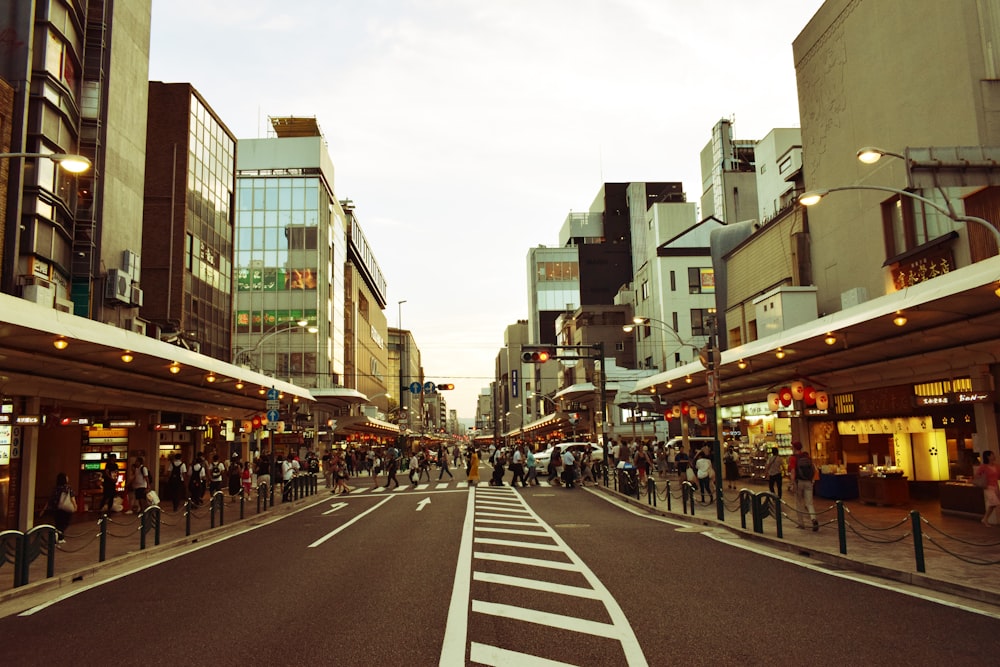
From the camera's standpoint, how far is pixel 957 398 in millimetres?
18562

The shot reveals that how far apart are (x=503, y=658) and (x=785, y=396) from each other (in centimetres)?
2132

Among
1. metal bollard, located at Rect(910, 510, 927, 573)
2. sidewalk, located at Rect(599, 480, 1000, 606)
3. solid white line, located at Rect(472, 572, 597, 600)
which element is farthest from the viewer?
metal bollard, located at Rect(910, 510, 927, 573)

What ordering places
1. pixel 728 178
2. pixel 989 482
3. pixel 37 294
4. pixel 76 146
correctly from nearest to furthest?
pixel 989 482 → pixel 37 294 → pixel 76 146 → pixel 728 178

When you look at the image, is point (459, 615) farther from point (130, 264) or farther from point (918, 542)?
point (130, 264)

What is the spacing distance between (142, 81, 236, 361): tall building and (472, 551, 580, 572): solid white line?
93.0 feet

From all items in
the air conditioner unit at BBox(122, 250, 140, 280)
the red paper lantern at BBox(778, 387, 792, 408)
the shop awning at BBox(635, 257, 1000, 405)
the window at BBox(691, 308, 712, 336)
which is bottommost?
the red paper lantern at BBox(778, 387, 792, 408)

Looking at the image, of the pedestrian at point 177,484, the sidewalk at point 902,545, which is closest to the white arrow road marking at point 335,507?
the pedestrian at point 177,484

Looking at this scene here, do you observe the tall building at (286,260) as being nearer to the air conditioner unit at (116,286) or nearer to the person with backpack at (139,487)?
the air conditioner unit at (116,286)

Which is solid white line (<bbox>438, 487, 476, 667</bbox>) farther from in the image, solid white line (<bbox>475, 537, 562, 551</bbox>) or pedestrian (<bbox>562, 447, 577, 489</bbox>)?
pedestrian (<bbox>562, 447, 577, 489</bbox>)

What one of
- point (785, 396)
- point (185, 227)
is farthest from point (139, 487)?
point (785, 396)

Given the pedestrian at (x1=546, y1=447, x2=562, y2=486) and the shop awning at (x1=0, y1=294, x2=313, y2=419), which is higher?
the shop awning at (x1=0, y1=294, x2=313, y2=419)

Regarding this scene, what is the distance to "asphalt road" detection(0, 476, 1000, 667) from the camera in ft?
23.3

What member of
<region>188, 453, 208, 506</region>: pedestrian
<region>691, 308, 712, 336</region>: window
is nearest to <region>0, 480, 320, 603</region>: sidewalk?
<region>188, 453, 208, 506</region>: pedestrian

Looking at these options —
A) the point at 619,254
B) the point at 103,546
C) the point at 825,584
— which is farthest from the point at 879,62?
the point at 619,254
